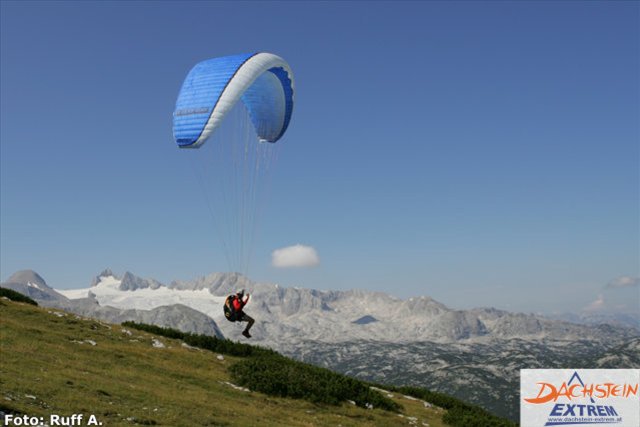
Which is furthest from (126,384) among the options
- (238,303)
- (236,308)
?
(238,303)

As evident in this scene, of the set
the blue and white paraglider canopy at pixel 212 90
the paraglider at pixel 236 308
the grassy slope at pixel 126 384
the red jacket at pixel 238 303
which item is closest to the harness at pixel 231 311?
the paraglider at pixel 236 308

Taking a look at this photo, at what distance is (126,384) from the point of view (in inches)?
954

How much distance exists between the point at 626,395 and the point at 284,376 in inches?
657

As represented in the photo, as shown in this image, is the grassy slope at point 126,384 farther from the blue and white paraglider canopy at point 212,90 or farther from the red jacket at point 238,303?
the blue and white paraglider canopy at point 212,90

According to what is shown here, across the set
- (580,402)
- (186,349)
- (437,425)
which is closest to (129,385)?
(186,349)

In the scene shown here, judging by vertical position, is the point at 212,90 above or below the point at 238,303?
above

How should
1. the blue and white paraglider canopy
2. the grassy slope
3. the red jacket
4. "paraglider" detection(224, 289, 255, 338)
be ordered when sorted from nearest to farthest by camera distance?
the grassy slope, "paraglider" detection(224, 289, 255, 338), the red jacket, the blue and white paraglider canopy

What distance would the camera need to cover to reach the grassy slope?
19.5 metres

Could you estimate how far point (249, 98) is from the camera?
38562 millimetres

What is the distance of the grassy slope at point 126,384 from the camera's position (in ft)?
64.1

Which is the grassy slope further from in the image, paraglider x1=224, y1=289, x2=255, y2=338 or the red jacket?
the red jacket

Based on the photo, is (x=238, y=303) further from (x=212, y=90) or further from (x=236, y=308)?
(x=212, y=90)

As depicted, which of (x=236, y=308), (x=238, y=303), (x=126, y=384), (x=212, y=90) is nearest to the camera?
(x=126, y=384)

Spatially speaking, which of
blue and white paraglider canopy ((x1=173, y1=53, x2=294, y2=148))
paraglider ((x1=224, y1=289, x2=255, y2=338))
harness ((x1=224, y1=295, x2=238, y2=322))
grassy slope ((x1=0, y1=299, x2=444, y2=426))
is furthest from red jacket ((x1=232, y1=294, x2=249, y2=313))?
blue and white paraglider canopy ((x1=173, y1=53, x2=294, y2=148))
